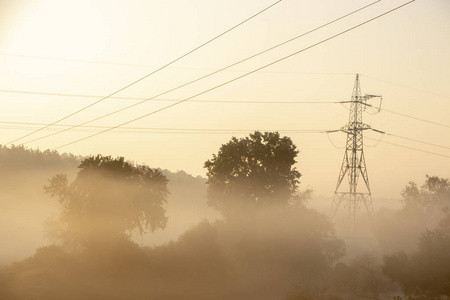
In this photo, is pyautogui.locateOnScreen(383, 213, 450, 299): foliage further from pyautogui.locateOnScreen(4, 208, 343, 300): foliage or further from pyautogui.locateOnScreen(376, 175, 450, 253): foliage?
pyautogui.locateOnScreen(376, 175, 450, 253): foliage

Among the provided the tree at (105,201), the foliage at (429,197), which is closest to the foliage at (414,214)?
the foliage at (429,197)

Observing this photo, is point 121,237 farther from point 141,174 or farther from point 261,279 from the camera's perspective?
point 261,279

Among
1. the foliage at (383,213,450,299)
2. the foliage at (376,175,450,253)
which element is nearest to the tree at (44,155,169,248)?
the foliage at (383,213,450,299)

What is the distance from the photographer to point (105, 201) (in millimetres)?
83562

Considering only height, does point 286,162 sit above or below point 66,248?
above

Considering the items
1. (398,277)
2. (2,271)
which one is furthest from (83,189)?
(398,277)

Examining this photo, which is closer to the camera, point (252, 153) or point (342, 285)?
point (342, 285)

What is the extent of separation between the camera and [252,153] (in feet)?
357

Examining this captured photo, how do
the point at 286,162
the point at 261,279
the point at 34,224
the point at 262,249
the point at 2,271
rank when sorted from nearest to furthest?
the point at 2,271, the point at 261,279, the point at 262,249, the point at 286,162, the point at 34,224

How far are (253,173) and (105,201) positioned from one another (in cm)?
3305

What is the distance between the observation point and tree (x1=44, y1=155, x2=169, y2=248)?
82.8 meters

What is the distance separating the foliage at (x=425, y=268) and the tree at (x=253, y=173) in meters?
26.5

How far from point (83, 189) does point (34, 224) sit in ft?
260

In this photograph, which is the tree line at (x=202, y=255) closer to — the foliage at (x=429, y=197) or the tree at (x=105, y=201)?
the tree at (x=105, y=201)
